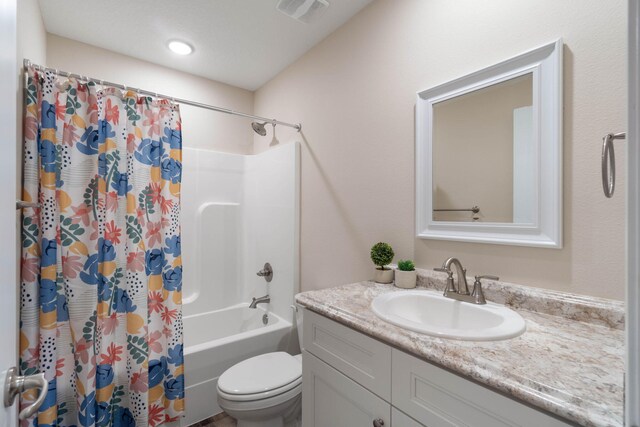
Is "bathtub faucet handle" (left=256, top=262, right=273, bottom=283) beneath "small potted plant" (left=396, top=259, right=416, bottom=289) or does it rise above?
beneath

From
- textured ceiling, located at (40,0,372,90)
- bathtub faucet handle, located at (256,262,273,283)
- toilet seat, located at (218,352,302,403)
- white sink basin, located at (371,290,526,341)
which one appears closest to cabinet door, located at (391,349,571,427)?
white sink basin, located at (371,290,526,341)

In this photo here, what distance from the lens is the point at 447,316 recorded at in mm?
1197

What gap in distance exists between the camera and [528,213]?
1125 millimetres

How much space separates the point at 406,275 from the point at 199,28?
1998 millimetres

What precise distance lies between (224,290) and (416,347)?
226 cm

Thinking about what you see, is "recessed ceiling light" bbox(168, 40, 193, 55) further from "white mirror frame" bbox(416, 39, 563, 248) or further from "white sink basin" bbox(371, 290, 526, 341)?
"white sink basin" bbox(371, 290, 526, 341)

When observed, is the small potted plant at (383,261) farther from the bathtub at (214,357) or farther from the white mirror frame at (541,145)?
the bathtub at (214,357)

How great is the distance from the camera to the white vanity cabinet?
699mm

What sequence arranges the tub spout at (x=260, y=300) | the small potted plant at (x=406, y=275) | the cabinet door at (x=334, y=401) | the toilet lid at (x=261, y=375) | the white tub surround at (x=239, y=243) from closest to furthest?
1. the cabinet door at (x=334, y=401)
2. the small potted plant at (x=406, y=275)
3. the toilet lid at (x=261, y=375)
4. the white tub surround at (x=239, y=243)
5. the tub spout at (x=260, y=300)

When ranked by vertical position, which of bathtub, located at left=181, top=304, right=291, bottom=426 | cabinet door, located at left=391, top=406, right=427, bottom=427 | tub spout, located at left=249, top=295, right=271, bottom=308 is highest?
cabinet door, located at left=391, top=406, right=427, bottom=427
